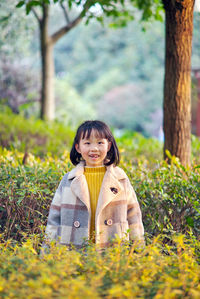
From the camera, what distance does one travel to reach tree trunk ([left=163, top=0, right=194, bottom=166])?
13.6 feet

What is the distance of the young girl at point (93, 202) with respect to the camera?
96.8 inches

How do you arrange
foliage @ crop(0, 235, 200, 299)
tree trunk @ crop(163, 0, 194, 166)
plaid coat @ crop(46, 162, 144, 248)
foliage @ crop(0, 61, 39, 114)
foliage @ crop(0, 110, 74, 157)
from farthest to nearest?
foliage @ crop(0, 61, 39, 114), foliage @ crop(0, 110, 74, 157), tree trunk @ crop(163, 0, 194, 166), plaid coat @ crop(46, 162, 144, 248), foliage @ crop(0, 235, 200, 299)

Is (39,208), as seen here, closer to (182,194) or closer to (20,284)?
(182,194)

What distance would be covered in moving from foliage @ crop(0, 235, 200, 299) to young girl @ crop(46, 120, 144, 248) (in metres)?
0.37

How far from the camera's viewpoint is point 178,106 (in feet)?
13.8

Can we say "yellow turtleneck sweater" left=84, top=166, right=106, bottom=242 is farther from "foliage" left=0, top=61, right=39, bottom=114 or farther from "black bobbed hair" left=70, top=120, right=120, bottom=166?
"foliage" left=0, top=61, right=39, bottom=114

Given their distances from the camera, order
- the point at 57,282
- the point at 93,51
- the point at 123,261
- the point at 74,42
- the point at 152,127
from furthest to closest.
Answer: the point at 74,42 < the point at 93,51 < the point at 152,127 < the point at 123,261 < the point at 57,282

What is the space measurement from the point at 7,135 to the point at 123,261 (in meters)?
5.05

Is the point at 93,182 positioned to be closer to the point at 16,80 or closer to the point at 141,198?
the point at 141,198

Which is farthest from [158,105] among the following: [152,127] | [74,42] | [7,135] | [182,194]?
[182,194]

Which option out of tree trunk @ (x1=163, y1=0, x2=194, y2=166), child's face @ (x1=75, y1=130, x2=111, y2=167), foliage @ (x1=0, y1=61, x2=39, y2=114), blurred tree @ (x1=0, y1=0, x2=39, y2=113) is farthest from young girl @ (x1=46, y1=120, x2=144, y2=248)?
foliage @ (x1=0, y1=61, x2=39, y2=114)

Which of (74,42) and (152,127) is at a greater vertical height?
(74,42)

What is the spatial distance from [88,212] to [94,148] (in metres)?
0.41

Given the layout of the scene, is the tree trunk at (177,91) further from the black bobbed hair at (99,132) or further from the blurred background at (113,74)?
the blurred background at (113,74)
